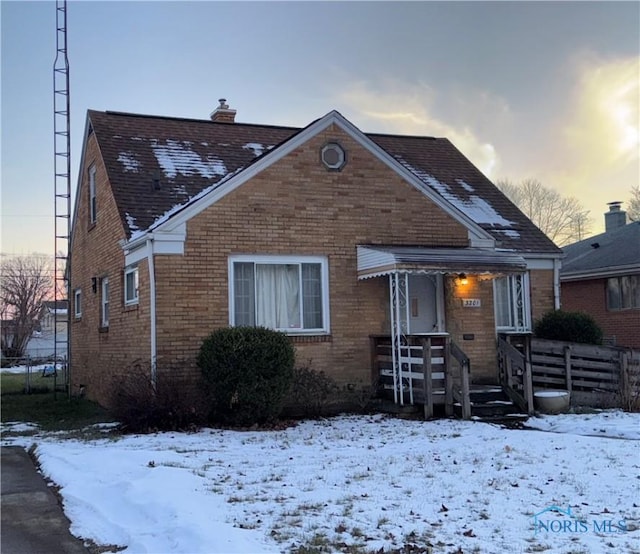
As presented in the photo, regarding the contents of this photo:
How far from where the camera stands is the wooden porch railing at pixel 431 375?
40.2 feet

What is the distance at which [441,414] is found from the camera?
41.9 feet

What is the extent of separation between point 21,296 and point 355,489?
47300 mm

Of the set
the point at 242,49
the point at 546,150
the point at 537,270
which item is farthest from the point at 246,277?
the point at 546,150

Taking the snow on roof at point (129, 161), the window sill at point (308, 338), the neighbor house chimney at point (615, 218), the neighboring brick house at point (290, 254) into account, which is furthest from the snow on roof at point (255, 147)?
the neighbor house chimney at point (615, 218)

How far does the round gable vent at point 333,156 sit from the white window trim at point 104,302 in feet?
20.8

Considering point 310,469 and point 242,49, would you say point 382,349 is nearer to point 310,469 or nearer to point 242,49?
point 310,469

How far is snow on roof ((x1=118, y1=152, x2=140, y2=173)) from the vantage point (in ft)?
50.3

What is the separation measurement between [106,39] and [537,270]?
12478mm

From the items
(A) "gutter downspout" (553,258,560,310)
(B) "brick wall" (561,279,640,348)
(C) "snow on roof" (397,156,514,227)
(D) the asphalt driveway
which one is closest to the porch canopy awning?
(C) "snow on roof" (397,156,514,227)

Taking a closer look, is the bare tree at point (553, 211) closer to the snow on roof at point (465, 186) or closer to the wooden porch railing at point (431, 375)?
the snow on roof at point (465, 186)

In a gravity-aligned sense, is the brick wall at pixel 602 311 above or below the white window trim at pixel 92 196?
below

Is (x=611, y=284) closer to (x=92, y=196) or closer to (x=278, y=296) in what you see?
(x=278, y=296)

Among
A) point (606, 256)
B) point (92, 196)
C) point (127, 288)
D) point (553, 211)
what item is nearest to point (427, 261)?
point (127, 288)

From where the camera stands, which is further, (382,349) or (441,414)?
(382,349)
